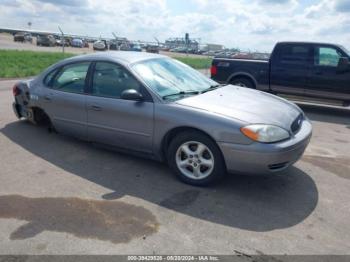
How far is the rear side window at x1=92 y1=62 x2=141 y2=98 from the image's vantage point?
4445 millimetres

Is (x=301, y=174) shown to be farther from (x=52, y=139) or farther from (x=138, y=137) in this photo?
(x=52, y=139)

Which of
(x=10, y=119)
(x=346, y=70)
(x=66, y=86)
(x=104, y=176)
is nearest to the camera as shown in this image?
A: (x=104, y=176)

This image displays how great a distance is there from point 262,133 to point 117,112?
195cm

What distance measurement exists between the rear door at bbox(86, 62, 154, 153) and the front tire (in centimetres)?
42

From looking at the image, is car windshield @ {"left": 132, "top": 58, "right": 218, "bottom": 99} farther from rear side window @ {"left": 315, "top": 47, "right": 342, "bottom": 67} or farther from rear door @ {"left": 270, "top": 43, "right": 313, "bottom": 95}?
rear side window @ {"left": 315, "top": 47, "right": 342, "bottom": 67}

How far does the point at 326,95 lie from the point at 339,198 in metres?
5.53

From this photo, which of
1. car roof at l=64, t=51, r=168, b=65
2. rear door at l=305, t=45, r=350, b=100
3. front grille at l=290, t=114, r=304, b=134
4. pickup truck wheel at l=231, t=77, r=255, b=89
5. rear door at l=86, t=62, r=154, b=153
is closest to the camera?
front grille at l=290, t=114, r=304, b=134

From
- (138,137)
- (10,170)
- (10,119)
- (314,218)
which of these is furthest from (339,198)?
(10,119)

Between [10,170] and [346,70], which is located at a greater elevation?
[346,70]

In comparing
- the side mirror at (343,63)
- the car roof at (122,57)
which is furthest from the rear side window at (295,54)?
the car roof at (122,57)

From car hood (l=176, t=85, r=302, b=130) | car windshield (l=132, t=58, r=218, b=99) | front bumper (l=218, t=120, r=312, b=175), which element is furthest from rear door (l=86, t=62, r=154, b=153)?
front bumper (l=218, t=120, r=312, b=175)

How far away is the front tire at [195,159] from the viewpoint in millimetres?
3820

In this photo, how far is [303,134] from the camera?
4.04 metres

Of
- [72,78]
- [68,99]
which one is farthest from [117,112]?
[72,78]
